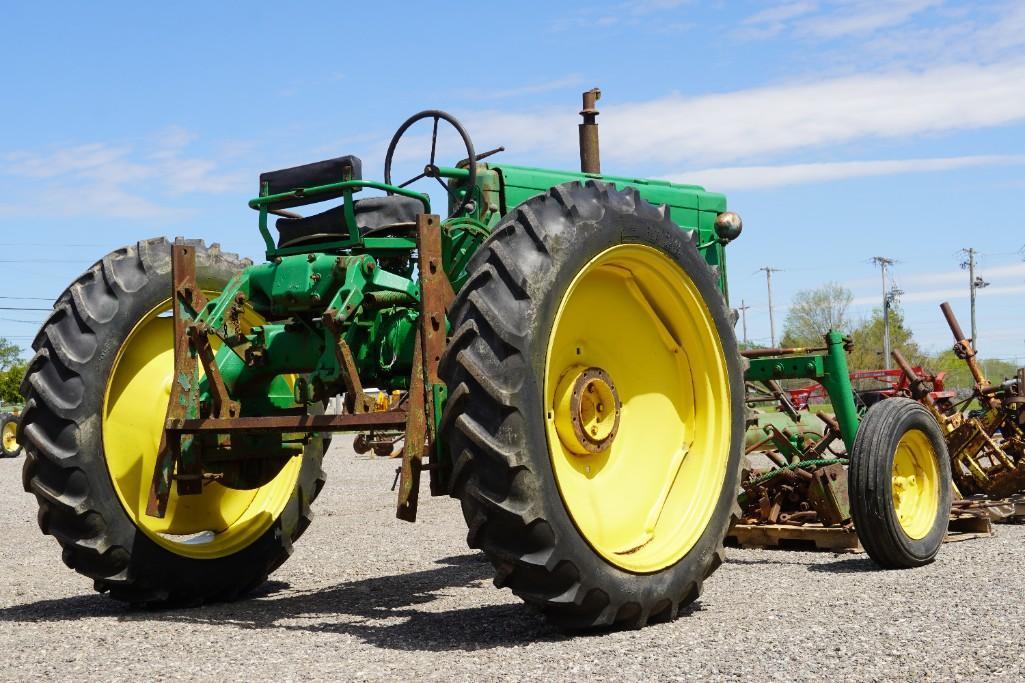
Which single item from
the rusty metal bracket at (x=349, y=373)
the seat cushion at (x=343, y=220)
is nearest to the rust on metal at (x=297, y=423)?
the rusty metal bracket at (x=349, y=373)

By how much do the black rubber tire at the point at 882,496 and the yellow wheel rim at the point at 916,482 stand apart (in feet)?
0.47

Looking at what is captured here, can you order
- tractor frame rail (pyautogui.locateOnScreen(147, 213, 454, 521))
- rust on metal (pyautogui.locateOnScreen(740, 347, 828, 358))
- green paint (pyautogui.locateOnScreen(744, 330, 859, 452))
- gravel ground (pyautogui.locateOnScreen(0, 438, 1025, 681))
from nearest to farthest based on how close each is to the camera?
gravel ground (pyautogui.locateOnScreen(0, 438, 1025, 681))
tractor frame rail (pyautogui.locateOnScreen(147, 213, 454, 521))
green paint (pyautogui.locateOnScreen(744, 330, 859, 452))
rust on metal (pyautogui.locateOnScreen(740, 347, 828, 358))

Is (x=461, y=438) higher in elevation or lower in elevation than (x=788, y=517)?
higher

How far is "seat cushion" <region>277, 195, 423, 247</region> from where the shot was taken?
20.3 ft

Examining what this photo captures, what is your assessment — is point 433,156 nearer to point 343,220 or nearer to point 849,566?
point 343,220

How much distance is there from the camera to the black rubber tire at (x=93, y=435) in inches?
235

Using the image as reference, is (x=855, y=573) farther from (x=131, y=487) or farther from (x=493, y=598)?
(x=131, y=487)

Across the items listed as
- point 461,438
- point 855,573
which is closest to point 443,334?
point 461,438

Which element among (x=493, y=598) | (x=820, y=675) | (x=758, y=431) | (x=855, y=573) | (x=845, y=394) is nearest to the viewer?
(x=820, y=675)

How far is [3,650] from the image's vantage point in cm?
538

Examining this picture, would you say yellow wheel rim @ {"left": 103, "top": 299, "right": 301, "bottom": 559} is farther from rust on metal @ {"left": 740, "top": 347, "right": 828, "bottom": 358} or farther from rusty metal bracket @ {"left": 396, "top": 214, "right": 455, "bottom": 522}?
rust on metal @ {"left": 740, "top": 347, "right": 828, "bottom": 358}

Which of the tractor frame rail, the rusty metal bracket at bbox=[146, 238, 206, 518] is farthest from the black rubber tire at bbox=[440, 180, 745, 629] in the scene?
the rusty metal bracket at bbox=[146, 238, 206, 518]

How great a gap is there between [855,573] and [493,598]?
221cm

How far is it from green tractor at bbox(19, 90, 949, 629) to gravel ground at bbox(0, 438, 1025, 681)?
0.97 ft
